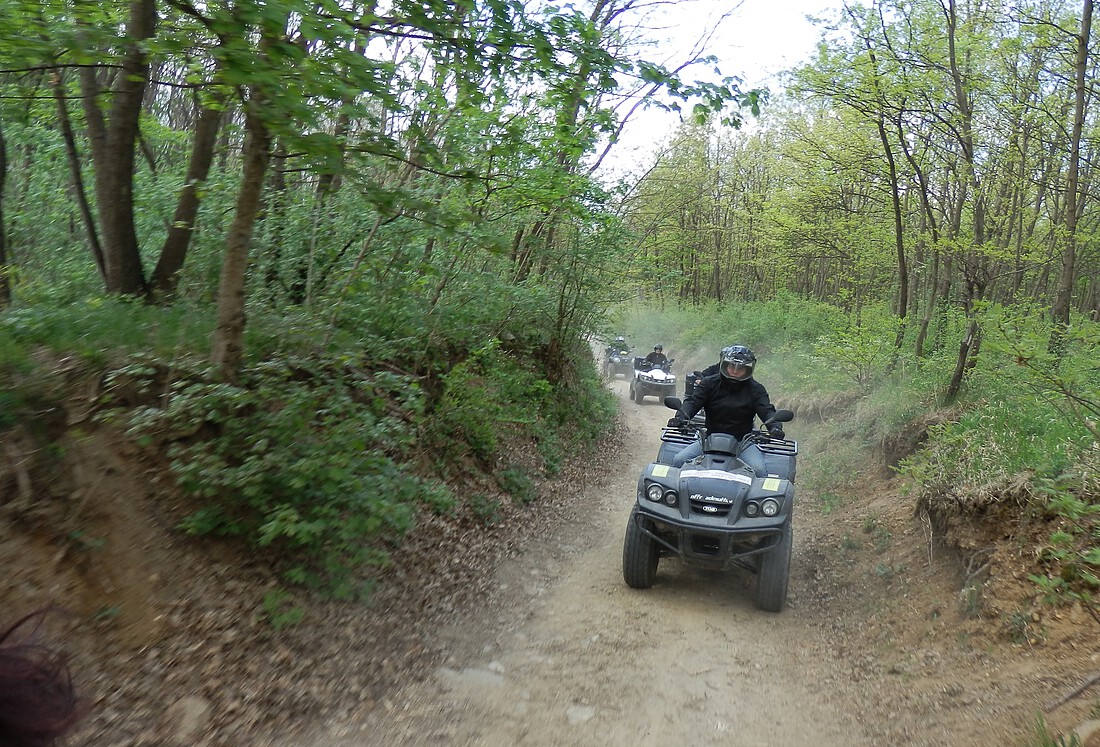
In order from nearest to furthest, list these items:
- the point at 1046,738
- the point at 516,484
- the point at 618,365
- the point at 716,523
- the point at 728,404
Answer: the point at 1046,738
the point at 716,523
the point at 728,404
the point at 516,484
the point at 618,365

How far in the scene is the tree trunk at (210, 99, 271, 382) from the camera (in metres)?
4.98

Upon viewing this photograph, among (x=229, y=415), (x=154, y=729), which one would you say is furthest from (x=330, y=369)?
(x=154, y=729)

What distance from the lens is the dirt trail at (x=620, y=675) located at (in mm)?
4188

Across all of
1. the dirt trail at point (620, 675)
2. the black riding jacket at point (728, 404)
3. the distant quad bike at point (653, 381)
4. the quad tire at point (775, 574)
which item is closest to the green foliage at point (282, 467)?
the dirt trail at point (620, 675)

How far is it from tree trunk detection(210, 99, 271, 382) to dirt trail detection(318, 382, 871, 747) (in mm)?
2575

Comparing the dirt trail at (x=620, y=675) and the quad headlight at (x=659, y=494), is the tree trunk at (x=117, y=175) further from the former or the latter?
the quad headlight at (x=659, y=494)

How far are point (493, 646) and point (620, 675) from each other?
1.01 m

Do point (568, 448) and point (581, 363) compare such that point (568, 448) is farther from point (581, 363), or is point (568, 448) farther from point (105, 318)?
point (105, 318)

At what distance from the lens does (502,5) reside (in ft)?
16.1

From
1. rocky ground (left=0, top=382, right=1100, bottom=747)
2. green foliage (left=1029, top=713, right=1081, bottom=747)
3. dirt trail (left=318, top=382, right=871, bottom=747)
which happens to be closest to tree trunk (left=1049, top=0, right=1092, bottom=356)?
rocky ground (left=0, top=382, right=1100, bottom=747)

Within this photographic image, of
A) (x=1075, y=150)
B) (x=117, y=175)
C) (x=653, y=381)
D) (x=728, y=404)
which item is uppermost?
(x=1075, y=150)

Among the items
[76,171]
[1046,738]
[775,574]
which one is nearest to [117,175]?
[76,171]

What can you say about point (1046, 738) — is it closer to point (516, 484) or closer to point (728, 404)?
point (728, 404)

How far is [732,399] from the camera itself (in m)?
7.69
